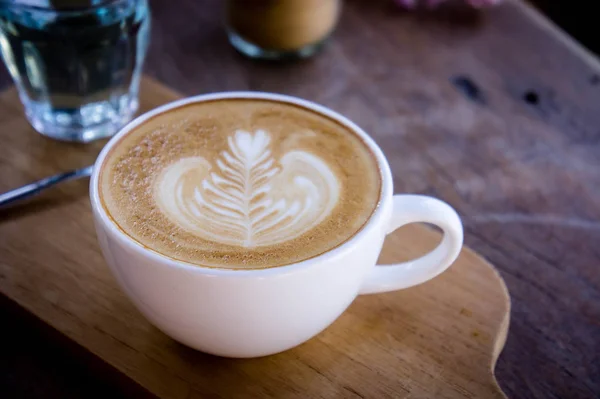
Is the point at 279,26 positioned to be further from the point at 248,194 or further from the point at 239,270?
the point at 239,270

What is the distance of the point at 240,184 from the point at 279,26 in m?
0.54

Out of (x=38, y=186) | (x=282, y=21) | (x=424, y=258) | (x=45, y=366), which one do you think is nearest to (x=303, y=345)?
(x=424, y=258)

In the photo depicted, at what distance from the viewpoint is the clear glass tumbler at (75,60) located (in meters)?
0.90

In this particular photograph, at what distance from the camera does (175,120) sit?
75 centimetres

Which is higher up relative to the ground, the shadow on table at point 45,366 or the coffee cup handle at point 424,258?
the coffee cup handle at point 424,258

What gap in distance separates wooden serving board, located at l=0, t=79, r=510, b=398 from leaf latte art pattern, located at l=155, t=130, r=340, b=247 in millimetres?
136

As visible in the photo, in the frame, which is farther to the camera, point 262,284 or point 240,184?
point 240,184

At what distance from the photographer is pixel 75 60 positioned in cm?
94

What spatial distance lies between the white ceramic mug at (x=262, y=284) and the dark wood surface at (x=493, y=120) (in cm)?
21

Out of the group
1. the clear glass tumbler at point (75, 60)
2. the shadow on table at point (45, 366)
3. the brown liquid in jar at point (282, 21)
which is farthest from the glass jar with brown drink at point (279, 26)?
the shadow on table at point (45, 366)

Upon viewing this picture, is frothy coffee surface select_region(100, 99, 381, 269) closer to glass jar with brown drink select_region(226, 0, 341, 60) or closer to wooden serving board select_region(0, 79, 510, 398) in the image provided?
wooden serving board select_region(0, 79, 510, 398)

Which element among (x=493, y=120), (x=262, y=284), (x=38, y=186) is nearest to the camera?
(x=262, y=284)

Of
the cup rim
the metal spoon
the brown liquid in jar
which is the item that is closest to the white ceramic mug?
the cup rim

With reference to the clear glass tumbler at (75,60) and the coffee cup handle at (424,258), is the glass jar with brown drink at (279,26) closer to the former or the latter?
the clear glass tumbler at (75,60)
